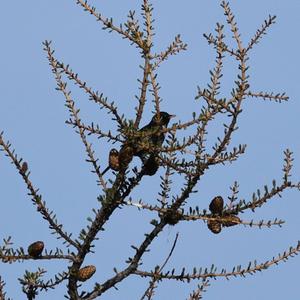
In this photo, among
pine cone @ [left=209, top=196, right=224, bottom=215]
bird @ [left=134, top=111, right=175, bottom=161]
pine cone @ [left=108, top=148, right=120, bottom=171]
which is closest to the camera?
bird @ [left=134, top=111, right=175, bottom=161]

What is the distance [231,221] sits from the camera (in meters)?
4.20

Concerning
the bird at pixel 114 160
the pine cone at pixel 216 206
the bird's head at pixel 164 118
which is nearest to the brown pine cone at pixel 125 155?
the bird at pixel 114 160

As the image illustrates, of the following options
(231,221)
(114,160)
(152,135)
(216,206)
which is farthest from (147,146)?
(231,221)

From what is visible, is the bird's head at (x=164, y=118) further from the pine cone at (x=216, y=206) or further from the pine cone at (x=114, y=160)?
the pine cone at (x=216, y=206)

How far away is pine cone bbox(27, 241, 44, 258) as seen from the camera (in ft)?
14.9

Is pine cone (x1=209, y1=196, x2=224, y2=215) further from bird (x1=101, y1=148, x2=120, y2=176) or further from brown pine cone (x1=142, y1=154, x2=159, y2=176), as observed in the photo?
bird (x1=101, y1=148, x2=120, y2=176)

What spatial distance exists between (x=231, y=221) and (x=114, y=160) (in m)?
0.95

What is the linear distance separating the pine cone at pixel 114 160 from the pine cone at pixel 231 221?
86cm

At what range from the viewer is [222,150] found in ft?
13.5

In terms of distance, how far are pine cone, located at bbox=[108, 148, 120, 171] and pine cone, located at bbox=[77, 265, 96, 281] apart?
0.74m

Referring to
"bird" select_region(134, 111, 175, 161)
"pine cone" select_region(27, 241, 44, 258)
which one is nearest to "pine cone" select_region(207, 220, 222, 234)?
"bird" select_region(134, 111, 175, 161)

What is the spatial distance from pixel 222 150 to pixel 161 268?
0.98 m

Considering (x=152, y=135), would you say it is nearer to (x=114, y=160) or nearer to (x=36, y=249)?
(x=114, y=160)

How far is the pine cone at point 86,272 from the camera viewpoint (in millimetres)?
4527
